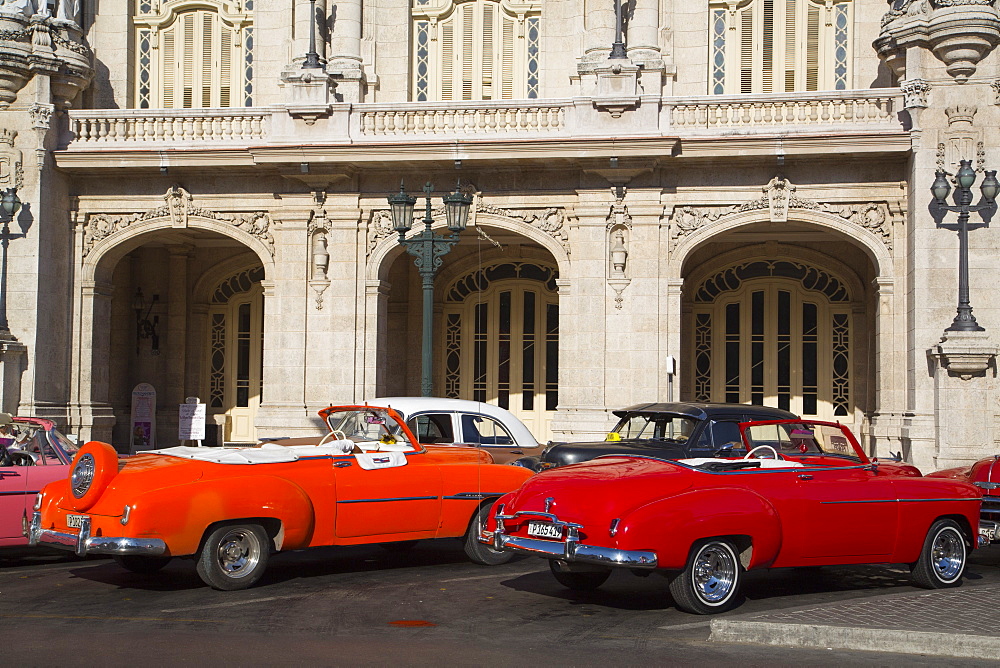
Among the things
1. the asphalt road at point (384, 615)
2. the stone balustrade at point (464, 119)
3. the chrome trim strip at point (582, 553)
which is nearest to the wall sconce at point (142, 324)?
the stone balustrade at point (464, 119)

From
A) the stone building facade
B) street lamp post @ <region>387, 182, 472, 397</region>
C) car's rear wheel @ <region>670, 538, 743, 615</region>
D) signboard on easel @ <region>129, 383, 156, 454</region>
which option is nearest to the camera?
car's rear wheel @ <region>670, 538, 743, 615</region>

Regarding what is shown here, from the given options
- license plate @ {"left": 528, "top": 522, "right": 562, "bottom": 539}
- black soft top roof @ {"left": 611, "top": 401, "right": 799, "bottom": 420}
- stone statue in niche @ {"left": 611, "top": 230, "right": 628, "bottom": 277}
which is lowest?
license plate @ {"left": 528, "top": 522, "right": 562, "bottom": 539}

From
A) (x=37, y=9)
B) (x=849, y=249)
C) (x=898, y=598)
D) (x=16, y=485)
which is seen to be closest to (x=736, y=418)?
(x=898, y=598)

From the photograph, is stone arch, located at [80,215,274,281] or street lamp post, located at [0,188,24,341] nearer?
street lamp post, located at [0,188,24,341]

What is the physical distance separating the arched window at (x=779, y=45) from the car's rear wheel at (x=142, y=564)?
51.1 feet

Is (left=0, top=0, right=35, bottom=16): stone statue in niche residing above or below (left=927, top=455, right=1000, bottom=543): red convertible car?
above

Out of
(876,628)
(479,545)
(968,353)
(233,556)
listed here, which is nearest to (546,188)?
(968,353)

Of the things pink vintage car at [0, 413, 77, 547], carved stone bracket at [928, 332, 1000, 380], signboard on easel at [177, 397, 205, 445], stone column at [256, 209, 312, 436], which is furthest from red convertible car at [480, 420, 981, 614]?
Answer: signboard on easel at [177, 397, 205, 445]

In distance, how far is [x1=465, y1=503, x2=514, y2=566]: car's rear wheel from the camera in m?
11.5

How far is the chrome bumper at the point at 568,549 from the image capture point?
27.6 feet

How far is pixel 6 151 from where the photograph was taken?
21828mm

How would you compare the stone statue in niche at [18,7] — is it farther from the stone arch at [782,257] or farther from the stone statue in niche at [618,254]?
the stone arch at [782,257]

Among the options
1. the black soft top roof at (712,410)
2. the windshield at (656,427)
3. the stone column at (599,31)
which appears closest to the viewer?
the black soft top roof at (712,410)

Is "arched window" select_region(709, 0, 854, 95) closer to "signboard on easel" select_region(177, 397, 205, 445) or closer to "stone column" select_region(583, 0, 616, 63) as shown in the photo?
"stone column" select_region(583, 0, 616, 63)
